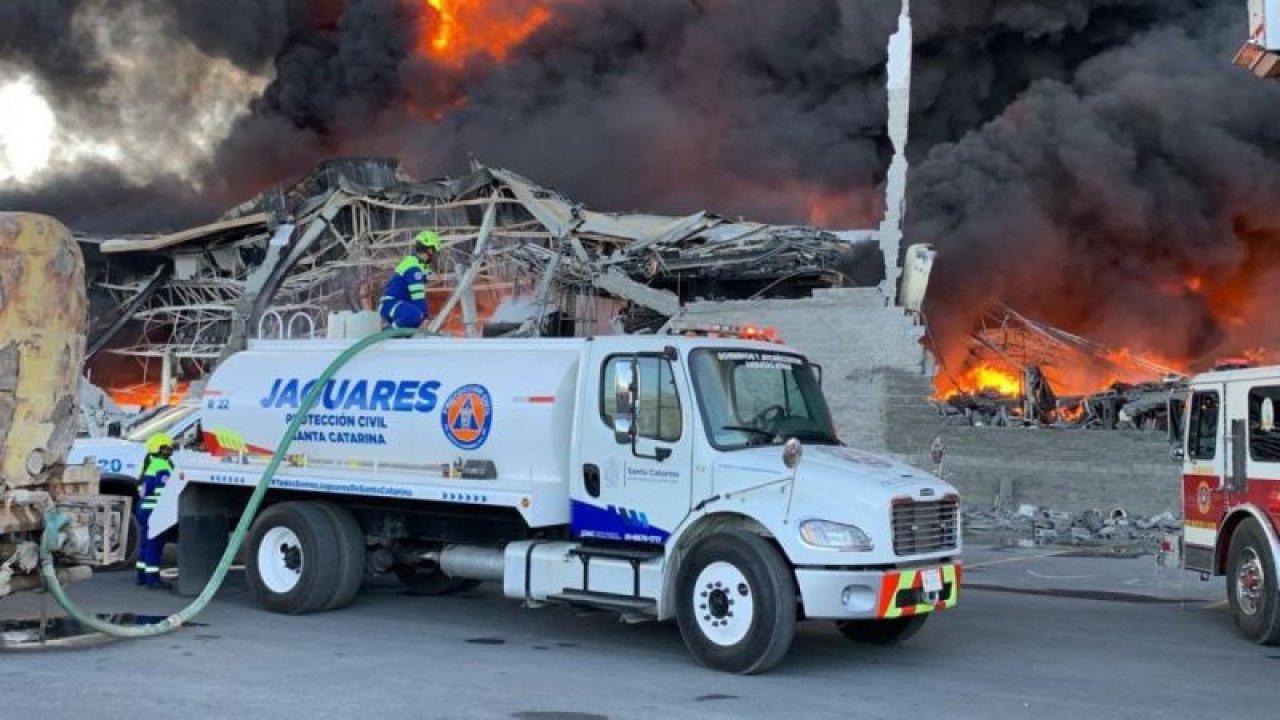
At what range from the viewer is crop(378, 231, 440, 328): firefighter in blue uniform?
10.0m

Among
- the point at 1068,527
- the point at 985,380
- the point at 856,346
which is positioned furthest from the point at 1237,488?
the point at 985,380

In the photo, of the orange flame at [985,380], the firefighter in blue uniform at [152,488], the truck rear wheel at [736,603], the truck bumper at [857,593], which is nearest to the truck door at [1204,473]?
the truck bumper at [857,593]

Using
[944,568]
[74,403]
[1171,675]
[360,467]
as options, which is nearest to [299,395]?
[360,467]

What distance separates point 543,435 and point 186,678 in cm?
273

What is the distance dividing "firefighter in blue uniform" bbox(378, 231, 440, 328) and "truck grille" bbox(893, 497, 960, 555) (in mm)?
4426

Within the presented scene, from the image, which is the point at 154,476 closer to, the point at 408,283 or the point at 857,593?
the point at 408,283

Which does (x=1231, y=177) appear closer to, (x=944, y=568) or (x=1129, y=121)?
(x=1129, y=121)

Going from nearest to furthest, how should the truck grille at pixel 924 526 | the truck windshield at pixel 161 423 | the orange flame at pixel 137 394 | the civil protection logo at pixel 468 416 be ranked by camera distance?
the truck grille at pixel 924 526
the civil protection logo at pixel 468 416
the truck windshield at pixel 161 423
the orange flame at pixel 137 394

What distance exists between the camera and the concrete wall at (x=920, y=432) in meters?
17.5

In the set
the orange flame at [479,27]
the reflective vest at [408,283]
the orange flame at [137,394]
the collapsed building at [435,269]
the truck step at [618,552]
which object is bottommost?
the truck step at [618,552]

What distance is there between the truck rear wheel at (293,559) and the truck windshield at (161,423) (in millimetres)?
3643

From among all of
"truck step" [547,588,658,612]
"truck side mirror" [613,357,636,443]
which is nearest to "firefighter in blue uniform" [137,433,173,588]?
"truck step" [547,588,658,612]

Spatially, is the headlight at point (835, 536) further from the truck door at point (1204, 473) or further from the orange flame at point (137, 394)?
the orange flame at point (137, 394)

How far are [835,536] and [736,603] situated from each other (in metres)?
0.72
